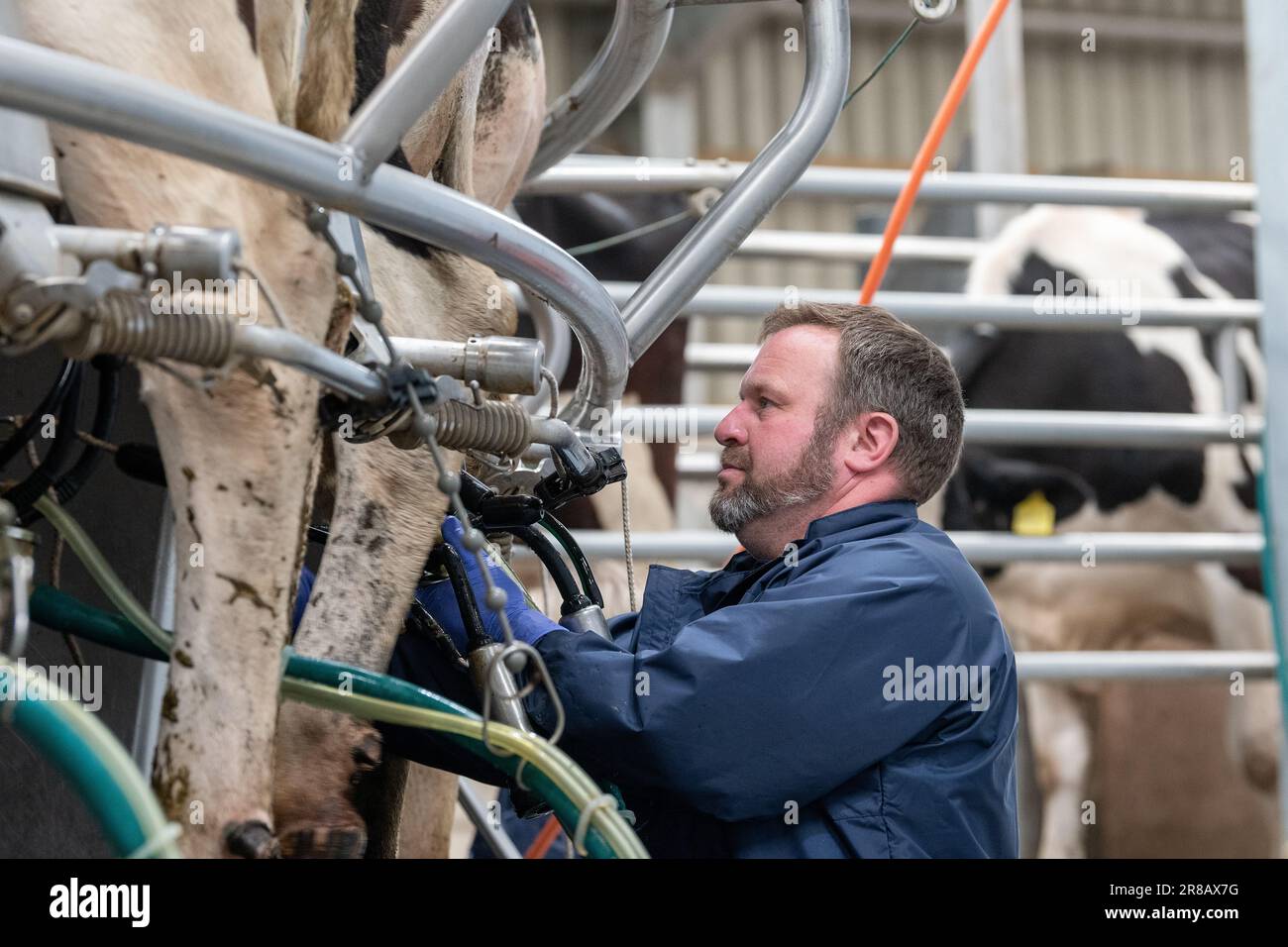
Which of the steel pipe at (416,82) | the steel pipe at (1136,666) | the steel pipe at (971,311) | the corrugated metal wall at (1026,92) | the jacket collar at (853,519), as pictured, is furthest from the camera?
the corrugated metal wall at (1026,92)

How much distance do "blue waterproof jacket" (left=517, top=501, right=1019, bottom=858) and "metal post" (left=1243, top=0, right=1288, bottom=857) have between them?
154cm

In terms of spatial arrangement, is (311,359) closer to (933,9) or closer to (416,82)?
(416,82)

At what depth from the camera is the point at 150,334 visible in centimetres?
79

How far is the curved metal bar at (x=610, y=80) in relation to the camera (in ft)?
4.85

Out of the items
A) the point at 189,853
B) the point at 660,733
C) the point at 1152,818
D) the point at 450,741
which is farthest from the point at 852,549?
the point at 1152,818

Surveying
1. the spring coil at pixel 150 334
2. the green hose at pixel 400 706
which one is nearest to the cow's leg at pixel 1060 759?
the green hose at pixel 400 706

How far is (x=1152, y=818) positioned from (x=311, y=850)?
332cm

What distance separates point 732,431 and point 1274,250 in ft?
5.32

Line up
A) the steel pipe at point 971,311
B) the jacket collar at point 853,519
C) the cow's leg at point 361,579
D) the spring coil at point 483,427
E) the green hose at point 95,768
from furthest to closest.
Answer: the steel pipe at point 971,311 → the jacket collar at point 853,519 → the cow's leg at point 361,579 → the spring coil at point 483,427 → the green hose at point 95,768

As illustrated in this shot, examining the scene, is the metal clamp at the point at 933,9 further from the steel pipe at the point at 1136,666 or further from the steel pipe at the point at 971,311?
the steel pipe at the point at 1136,666

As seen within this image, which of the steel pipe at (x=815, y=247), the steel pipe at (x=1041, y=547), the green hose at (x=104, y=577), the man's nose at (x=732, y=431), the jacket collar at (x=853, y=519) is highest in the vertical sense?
the steel pipe at (x=815, y=247)

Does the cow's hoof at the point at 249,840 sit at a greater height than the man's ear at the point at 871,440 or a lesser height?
lesser

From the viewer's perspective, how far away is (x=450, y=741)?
1.20 metres
